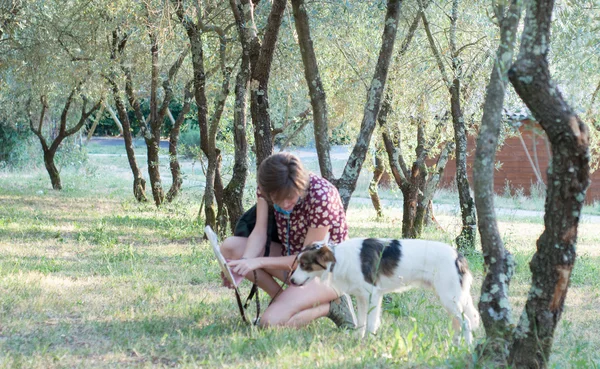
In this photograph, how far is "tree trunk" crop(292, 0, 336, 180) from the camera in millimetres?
7551

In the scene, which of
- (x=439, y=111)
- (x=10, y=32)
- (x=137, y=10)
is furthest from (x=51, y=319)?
(x=10, y=32)

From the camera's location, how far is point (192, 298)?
6.75 metres

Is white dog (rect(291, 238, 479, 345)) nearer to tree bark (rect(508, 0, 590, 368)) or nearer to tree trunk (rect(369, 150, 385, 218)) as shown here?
tree bark (rect(508, 0, 590, 368))

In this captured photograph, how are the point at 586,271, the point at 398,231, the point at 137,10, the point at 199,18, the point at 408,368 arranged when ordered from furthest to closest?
the point at 398,231
the point at 137,10
the point at 199,18
the point at 586,271
the point at 408,368

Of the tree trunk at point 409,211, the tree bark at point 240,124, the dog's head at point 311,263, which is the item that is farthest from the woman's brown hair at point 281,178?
the tree trunk at point 409,211

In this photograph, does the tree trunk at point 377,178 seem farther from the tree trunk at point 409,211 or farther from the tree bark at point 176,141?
the tree bark at point 176,141

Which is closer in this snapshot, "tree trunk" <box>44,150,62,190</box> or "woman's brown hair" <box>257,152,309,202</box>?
"woman's brown hair" <box>257,152,309,202</box>

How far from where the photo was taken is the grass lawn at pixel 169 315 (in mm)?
4645

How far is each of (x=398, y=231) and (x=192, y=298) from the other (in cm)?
797

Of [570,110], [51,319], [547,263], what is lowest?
[51,319]

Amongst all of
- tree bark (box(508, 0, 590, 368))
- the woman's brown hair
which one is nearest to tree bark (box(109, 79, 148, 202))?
the woman's brown hair

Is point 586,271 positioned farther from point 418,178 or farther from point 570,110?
point 570,110

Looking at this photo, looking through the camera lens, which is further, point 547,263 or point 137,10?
point 137,10

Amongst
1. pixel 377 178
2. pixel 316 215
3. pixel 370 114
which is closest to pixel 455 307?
pixel 316 215
